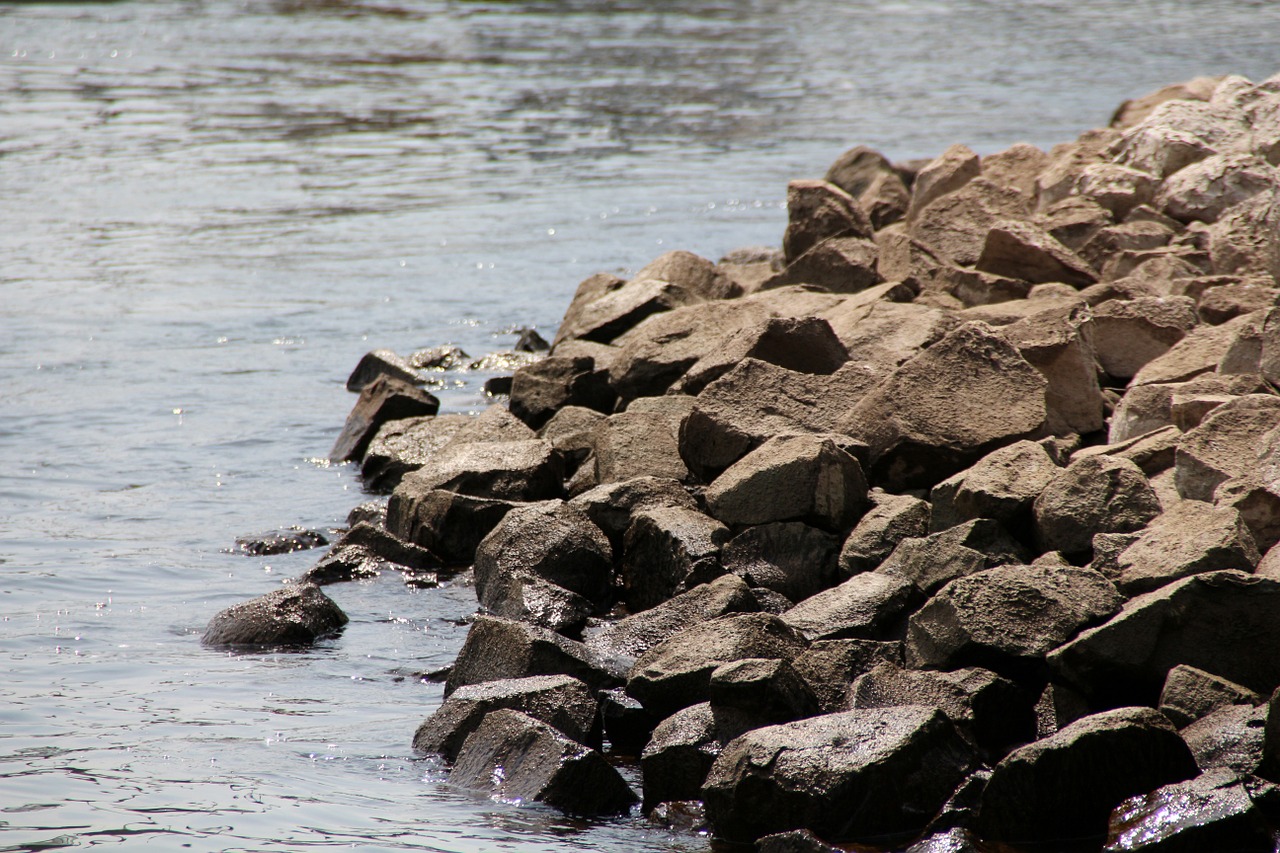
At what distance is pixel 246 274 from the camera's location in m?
17.2

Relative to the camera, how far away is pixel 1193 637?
555cm

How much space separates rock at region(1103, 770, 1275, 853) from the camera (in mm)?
4816

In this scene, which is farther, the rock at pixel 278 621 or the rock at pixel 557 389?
the rock at pixel 557 389

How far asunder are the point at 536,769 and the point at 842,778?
1157mm

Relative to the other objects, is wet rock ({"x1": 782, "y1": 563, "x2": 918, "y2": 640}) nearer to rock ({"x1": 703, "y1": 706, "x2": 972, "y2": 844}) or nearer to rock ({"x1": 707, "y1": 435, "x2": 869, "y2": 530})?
rock ({"x1": 707, "y1": 435, "x2": 869, "y2": 530})

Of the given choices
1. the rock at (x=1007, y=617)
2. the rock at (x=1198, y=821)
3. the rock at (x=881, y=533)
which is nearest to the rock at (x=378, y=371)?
the rock at (x=881, y=533)

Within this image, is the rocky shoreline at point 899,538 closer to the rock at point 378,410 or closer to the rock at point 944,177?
the rock at point 378,410

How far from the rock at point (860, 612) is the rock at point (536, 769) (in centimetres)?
124

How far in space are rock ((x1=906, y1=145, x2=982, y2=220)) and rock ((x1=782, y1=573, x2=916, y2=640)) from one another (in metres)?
7.21

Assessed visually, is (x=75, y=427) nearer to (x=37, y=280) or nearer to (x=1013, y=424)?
(x=37, y=280)

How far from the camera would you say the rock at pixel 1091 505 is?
6.55 m

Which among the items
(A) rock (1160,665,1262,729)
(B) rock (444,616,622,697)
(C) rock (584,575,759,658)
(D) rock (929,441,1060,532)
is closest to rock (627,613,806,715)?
(B) rock (444,616,622,697)

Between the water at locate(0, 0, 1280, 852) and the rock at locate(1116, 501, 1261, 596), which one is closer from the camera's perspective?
the rock at locate(1116, 501, 1261, 596)

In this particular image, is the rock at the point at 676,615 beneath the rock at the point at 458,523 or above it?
above
